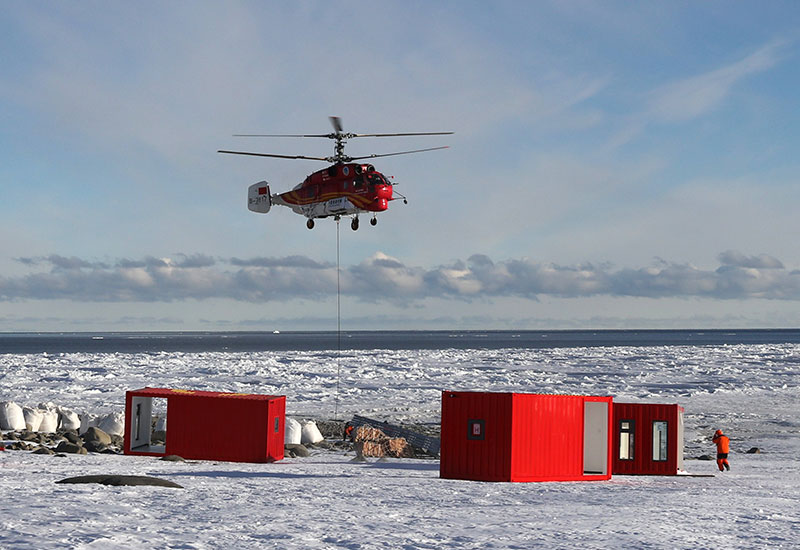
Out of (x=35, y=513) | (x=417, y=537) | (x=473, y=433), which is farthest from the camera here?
(x=473, y=433)

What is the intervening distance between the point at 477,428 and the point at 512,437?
85 cm

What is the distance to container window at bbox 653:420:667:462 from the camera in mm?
22969

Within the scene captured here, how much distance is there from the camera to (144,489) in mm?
17688

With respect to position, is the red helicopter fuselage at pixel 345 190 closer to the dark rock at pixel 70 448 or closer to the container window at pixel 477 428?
the container window at pixel 477 428

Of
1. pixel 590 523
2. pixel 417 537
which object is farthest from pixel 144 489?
pixel 590 523

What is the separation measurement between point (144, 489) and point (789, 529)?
12.1 meters

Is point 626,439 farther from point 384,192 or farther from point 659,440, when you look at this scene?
point 384,192

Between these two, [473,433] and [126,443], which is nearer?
[473,433]

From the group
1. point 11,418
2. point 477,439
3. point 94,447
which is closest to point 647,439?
point 477,439

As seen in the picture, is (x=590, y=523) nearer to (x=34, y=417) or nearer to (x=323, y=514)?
(x=323, y=514)

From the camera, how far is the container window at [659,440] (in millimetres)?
22969

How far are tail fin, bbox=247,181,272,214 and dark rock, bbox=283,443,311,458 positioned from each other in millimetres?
9479

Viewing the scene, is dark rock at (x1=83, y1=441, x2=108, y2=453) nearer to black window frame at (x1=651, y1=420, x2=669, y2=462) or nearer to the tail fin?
the tail fin

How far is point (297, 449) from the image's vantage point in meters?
27.5
